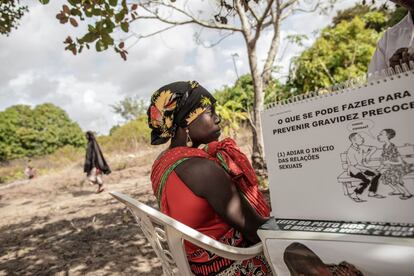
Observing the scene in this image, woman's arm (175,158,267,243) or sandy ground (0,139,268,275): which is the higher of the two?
woman's arm (175,158,267,243)

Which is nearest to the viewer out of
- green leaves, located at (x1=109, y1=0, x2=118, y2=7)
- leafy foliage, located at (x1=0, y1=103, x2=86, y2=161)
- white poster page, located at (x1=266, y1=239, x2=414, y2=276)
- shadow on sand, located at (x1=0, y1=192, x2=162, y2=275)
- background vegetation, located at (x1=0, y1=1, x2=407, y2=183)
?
white poster page, located at (x1=266, y1=239, x2=414, y2=276)

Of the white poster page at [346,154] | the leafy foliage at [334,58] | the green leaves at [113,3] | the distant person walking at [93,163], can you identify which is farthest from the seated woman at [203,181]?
the distant person walking at [93,163]

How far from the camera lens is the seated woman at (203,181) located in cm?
142

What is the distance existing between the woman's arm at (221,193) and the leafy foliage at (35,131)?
35.0 m

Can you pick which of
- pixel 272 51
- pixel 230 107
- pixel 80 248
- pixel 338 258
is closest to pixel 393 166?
pixel 338 258

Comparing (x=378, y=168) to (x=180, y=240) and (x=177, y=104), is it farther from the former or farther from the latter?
(x=177, y=104)

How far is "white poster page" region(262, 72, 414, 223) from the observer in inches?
34.4

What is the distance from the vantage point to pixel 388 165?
90cm

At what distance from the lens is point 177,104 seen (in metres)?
1.65

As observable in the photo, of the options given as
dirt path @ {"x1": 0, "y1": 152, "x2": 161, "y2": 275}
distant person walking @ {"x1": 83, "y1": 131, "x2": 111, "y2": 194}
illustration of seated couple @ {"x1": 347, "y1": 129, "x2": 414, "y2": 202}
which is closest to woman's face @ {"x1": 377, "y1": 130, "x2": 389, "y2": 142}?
illustration of seated couple @ {"x1": 347, "y1": 129, "x2": 414, "y2": 202}

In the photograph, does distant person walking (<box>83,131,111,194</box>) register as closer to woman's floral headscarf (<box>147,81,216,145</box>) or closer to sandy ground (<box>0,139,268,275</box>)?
sandy ground (<box>0,139,268,275</box>)

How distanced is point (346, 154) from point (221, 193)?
0.58 metres

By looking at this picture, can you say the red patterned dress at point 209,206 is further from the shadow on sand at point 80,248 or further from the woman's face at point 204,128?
the shadow on sand at point 80,248

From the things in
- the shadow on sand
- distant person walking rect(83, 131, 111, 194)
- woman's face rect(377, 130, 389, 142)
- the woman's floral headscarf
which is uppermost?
the woman's floral headscarf
